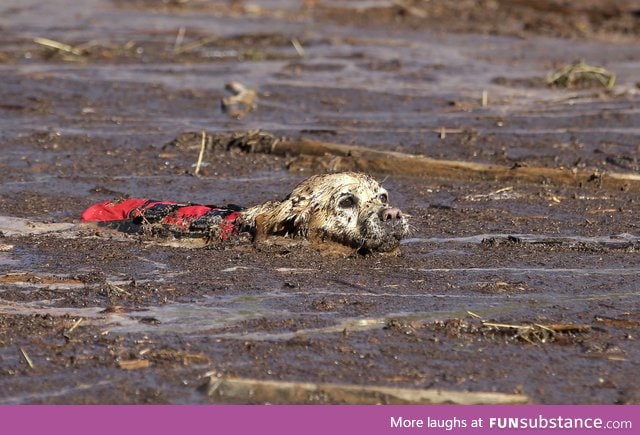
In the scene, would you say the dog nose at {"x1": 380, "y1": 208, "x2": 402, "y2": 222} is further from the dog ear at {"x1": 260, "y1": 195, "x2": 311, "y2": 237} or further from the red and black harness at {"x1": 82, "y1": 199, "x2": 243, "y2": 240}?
the red and black harness at {"x1": 82, "y1": 199, "x2": 243, "y2": 240}

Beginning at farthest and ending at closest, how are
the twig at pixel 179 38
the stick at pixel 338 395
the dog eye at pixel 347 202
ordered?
the twig at pixel 179 38 < the dog eye at pixel 347 202 < the stick at pixel 338 395

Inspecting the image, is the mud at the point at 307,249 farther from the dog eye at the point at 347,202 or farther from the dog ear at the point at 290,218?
the dog eye at the point at 347,202

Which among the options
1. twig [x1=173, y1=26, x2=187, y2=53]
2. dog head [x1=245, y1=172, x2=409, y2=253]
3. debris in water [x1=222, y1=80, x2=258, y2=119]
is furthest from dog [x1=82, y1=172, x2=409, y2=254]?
twig [x1=173, y1=26, x2=187, y2=53]

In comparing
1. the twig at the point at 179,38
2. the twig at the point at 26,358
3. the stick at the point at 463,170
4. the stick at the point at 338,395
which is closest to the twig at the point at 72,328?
the twig at the point at 26,358

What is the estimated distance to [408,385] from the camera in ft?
22.8

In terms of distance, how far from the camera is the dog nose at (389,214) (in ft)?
31.4

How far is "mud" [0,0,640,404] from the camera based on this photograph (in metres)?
7.30

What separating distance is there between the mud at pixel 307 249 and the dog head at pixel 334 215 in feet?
0.63

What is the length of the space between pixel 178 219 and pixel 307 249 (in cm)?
96

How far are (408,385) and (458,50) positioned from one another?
542 inches

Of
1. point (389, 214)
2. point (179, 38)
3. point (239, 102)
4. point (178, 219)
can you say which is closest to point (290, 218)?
point (389, 214)

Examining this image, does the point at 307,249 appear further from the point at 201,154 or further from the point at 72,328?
the point at 201,154

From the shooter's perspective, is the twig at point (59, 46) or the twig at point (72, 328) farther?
the twig at point (59, 46)

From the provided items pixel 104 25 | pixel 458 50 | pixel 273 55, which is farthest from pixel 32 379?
pixel 104 25
